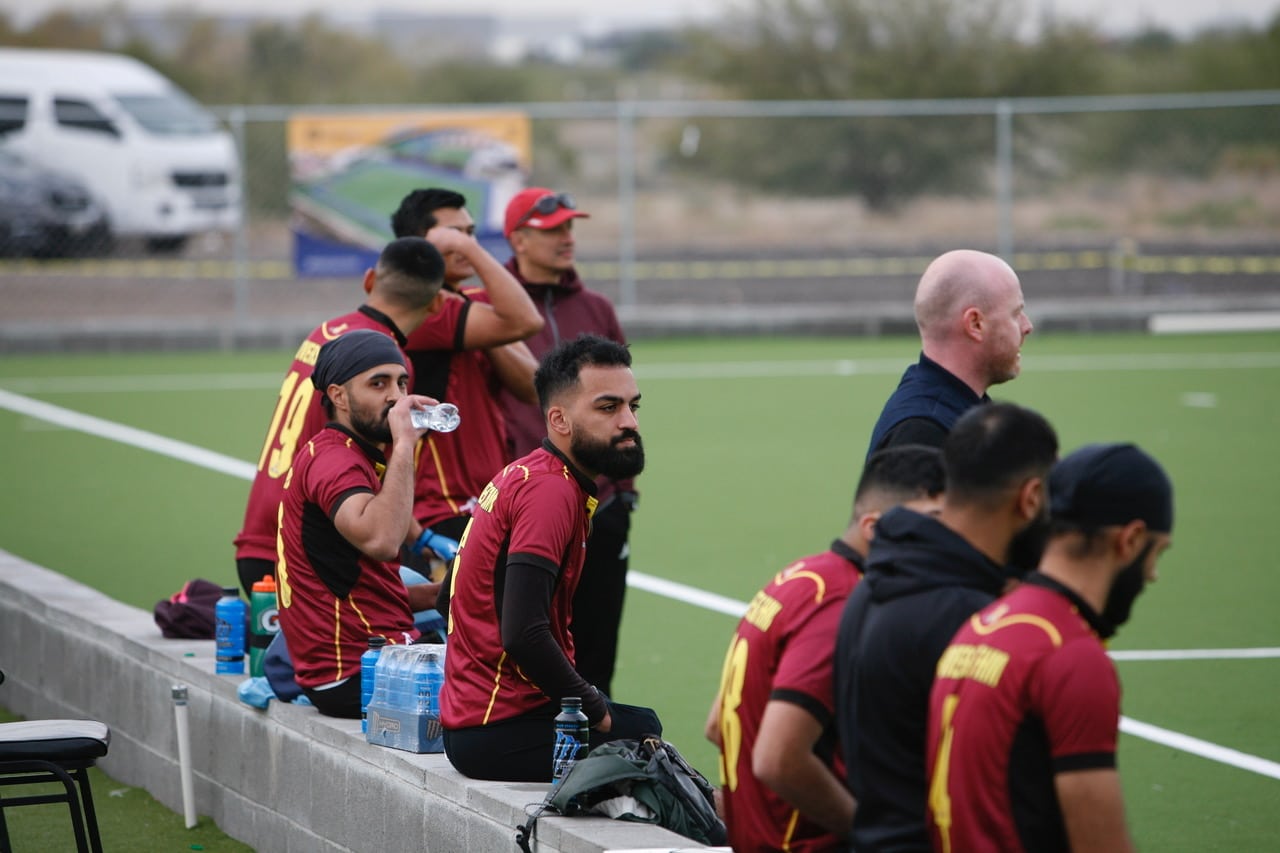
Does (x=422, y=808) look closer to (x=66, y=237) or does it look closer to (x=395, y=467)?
(x=395, y=467)

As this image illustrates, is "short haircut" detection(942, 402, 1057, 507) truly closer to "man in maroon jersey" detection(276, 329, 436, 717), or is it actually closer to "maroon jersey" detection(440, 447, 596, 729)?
"maroon jersey" detection(440, 447, 596, 729)

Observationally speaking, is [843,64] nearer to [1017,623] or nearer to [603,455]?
[603,455]

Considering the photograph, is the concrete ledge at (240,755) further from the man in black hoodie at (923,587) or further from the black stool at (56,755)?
the man in black hoodie at (923,587)

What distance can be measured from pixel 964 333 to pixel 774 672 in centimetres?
160

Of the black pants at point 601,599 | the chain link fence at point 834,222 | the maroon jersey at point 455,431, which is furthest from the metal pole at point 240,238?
the black pants at point 601,599

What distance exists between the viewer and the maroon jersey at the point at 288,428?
716 cm

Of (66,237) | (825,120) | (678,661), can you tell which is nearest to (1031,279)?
(825,120)

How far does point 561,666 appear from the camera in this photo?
213 inches

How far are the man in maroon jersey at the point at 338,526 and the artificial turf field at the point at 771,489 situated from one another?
1804mm

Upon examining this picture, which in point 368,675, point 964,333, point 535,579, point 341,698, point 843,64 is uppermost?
point 843,64

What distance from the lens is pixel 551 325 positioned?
8.38m

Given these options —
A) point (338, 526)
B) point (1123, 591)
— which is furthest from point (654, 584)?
point (1123, 591)

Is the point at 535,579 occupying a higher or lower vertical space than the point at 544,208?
lower

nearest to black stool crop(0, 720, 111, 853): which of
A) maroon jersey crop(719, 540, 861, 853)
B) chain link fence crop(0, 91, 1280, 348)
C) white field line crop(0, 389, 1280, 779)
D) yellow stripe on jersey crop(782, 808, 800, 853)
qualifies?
maroon jersey crop(719, 540, 861, 853)
